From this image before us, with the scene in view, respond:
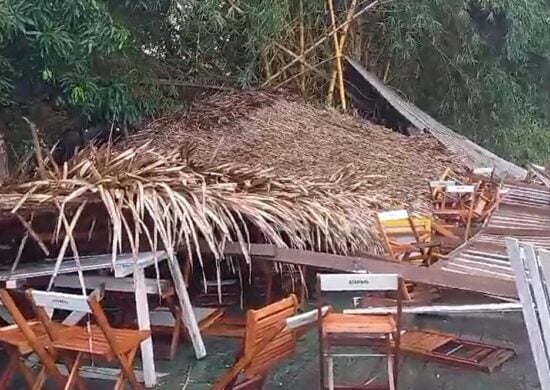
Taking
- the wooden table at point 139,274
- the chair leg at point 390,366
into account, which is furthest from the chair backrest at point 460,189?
the chair leg at point 390,366

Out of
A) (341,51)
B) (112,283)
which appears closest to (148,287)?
(112,283)

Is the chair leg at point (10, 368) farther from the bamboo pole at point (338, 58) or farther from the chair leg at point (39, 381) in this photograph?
the bamboo pole at point (338, 58)

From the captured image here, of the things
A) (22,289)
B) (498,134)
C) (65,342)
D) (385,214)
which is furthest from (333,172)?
(498,134)

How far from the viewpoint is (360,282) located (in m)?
3.57

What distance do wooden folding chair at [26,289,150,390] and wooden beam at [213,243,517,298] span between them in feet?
3.42

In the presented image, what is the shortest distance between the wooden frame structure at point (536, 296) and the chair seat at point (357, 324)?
30.2 inches

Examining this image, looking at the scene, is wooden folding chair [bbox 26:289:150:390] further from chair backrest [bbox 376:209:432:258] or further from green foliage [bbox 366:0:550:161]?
green foliage [bbox 366:0:550:161]

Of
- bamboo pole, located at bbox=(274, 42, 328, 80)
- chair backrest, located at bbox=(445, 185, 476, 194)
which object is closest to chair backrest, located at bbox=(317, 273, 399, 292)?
chair backrest, located at bbox=(445, 185, 476, 194)

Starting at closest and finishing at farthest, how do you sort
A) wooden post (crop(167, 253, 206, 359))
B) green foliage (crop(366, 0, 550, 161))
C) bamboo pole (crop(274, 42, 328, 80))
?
wooden post (crop(167, 253, 206, 359)) → bamboo pole (crop(274, 42, 328, 80)) → green foliage (crop(366, 0, 550, 161))

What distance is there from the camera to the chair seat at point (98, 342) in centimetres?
340

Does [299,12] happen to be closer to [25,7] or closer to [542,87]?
[25,7]

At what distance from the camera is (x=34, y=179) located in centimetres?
434

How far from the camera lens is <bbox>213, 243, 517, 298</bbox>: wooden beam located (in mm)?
3822

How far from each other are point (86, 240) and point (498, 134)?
922cm
